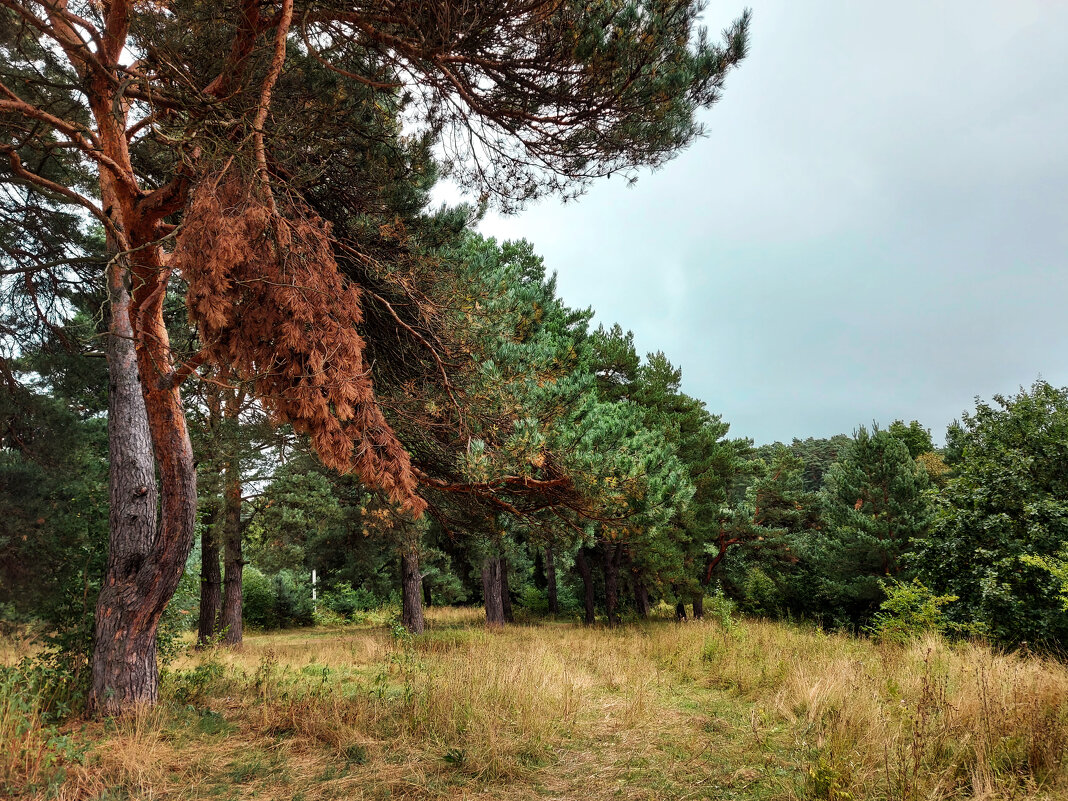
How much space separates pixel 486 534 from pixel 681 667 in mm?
3643

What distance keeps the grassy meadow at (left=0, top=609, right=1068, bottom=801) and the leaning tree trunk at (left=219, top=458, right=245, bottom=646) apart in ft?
16.1

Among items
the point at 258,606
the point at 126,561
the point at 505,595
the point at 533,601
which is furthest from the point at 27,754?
the point at 533,601

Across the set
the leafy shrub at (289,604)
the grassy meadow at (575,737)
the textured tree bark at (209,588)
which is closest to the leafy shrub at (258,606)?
the leafy shrub at (289,604)

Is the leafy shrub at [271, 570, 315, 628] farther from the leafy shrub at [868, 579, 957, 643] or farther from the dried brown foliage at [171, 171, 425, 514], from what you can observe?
the dried brown foliage at [171, 171, 425, 514]

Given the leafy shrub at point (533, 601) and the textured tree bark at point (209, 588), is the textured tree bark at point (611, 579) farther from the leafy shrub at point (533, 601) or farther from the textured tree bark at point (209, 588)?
the textured tree bark at point (209, 588)

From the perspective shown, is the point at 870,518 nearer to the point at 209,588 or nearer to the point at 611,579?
the point at 611,579

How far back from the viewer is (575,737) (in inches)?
190

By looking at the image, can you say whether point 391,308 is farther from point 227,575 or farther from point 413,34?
point 227,575

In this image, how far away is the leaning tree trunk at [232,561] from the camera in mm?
10938

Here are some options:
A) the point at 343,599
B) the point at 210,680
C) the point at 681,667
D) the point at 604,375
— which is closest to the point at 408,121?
the point at 210,680

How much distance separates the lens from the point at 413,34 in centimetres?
418

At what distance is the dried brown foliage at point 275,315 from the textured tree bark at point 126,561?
1.63 metres

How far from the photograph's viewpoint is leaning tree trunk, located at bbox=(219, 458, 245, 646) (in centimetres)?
1094

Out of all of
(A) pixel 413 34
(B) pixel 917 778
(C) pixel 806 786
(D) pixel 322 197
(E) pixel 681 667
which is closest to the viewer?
(B) pixel 917 778
